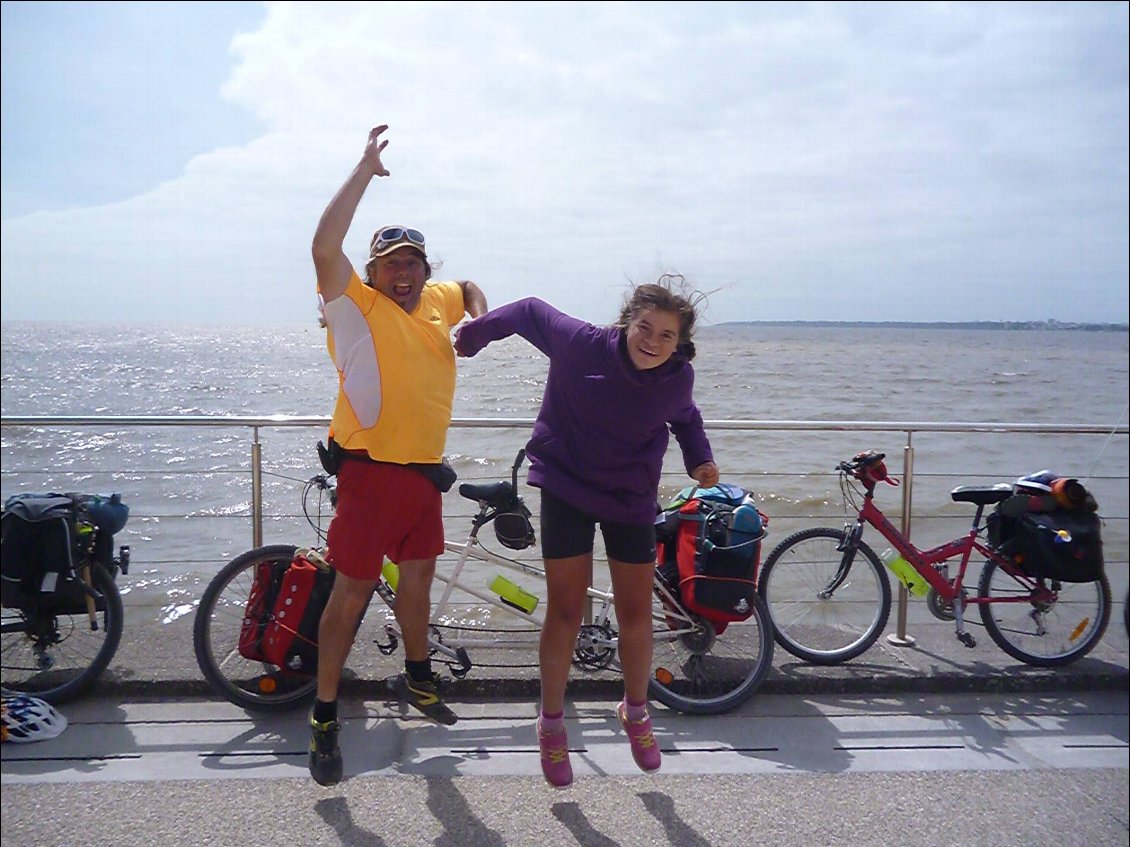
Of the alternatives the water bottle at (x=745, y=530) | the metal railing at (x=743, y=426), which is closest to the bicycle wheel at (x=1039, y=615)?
the metal railing at (x=743, y=426)

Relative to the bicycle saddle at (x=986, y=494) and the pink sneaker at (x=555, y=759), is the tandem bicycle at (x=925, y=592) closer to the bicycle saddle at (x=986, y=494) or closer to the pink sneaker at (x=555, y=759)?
the bicycle saddle at (x=986, y=494)

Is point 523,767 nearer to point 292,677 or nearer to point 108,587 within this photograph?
point 292,677

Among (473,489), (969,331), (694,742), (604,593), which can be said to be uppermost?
(969,331)

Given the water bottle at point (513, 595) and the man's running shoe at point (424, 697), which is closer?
the man's running shoe at point (424, 697)

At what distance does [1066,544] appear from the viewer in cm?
438

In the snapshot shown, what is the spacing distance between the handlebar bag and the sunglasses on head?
3.10 meters

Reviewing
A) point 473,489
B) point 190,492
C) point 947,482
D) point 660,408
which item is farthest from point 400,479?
point 190,492

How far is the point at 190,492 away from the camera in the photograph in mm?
8695

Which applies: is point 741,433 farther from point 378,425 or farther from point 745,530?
point 378,425

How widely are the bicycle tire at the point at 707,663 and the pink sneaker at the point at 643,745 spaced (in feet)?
2.35

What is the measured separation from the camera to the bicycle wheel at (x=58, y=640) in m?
3.97

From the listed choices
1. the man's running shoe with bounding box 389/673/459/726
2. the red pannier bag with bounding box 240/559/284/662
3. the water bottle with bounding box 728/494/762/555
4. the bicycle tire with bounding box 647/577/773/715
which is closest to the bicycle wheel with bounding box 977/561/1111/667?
the bicycle tire with bounding box 647/577/773/715

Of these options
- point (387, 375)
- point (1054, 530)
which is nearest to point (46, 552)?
point (387, 375)

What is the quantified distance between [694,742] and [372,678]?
4.48 ft
